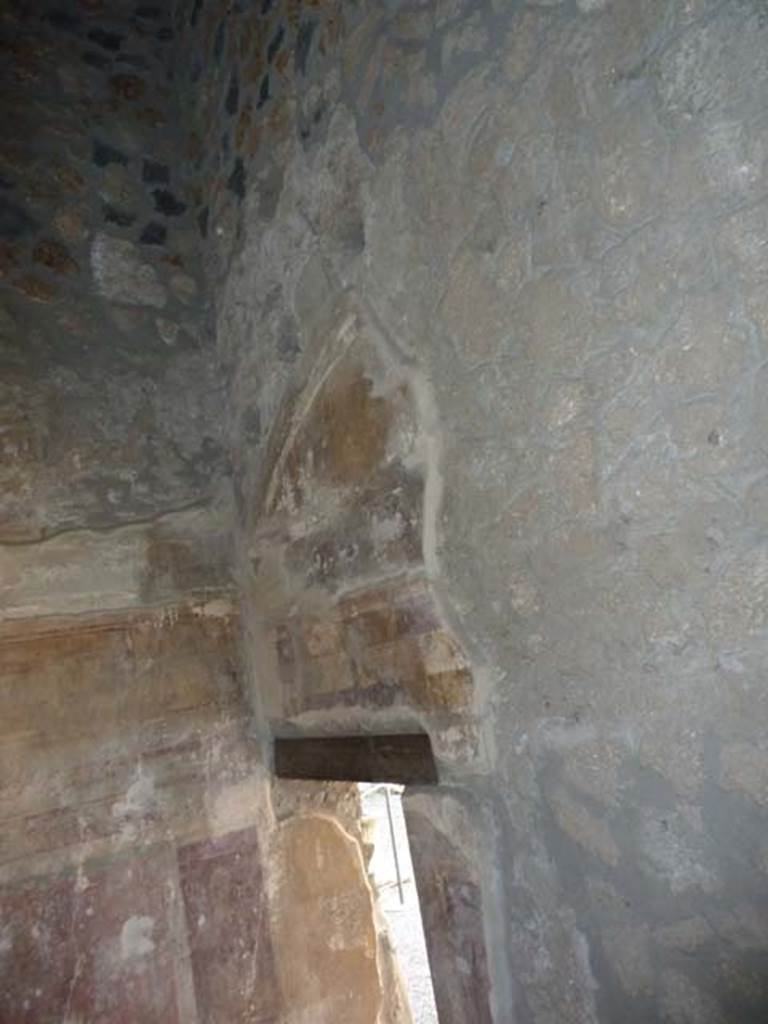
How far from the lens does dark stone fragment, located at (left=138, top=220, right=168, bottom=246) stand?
2449 mm

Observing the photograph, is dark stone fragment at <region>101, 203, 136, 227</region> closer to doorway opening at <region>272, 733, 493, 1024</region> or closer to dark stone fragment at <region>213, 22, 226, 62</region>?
dark stone fragment at <region>213, 22, 226, 62</region>

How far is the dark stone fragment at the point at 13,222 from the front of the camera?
7.09ft

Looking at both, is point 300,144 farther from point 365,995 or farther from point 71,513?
point 365,995

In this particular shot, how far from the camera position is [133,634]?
202 cm

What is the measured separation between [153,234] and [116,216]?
136 mm

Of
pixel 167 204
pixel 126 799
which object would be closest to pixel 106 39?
pixel 167 204

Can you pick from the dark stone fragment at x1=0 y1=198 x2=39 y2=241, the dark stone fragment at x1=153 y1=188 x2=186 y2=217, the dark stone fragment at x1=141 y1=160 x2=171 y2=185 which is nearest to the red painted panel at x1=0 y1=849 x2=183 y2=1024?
the dark stone fragment at x1=0 y1=198 x2=39 y2=241

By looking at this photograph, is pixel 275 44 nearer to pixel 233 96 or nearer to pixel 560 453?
pixel 233 96

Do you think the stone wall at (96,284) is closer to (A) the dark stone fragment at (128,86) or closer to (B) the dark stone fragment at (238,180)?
(A) the dark stone fragment at (128,86)

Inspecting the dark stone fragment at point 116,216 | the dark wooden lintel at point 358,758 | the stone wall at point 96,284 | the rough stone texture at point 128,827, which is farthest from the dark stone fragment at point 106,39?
the dark wooden lintel at point 358,758

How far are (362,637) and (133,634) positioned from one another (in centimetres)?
77

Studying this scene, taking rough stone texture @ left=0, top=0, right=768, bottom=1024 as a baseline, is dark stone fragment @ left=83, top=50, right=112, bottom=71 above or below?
above

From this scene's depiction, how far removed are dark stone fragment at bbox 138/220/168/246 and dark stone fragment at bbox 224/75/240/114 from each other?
18.6 inches

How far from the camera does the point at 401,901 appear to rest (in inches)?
191
